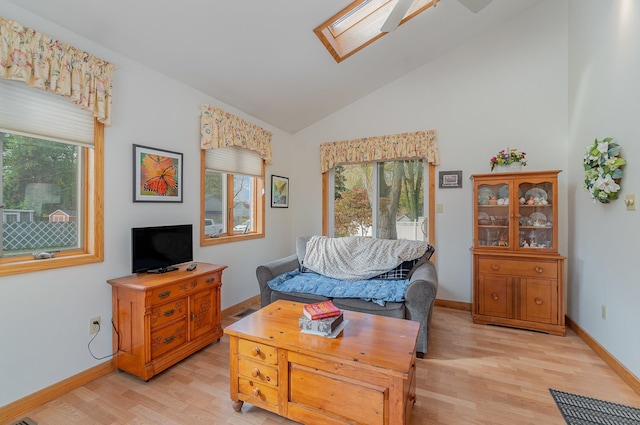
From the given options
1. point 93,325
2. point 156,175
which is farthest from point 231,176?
point 93,325

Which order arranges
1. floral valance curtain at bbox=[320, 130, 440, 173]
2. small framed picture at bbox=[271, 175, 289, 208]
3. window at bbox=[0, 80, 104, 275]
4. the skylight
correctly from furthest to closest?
small framed picture at bbox=[271, 175, 289, 208] → floral valance curtain at bbox=[320, 130, 440, 173] → the skylight → window at bbox=[0, 80, 104, 275]

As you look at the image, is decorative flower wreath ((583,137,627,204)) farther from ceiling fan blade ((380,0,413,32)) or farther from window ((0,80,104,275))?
window ((0,80,104,275))

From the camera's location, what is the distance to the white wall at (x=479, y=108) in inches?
126

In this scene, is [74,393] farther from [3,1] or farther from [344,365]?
[3,1]

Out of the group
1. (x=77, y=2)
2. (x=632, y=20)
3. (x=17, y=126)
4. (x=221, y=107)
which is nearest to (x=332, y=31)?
(x=221, y=107)

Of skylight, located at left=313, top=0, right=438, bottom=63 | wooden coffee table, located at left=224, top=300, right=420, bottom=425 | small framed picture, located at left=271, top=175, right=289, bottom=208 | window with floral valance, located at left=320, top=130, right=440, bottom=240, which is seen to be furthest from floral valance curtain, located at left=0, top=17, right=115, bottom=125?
window with floral valance, located at left=320, top=130, right=440, bottom=240

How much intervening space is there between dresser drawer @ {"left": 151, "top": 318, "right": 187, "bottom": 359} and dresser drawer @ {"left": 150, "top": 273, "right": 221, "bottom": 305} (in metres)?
0.23

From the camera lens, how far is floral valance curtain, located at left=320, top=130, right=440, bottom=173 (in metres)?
3.69

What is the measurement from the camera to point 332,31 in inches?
110

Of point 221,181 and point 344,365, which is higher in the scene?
point 221,181

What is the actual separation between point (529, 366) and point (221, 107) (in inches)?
150

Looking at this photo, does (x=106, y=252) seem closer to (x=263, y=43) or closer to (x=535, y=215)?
(x=263, y=43)

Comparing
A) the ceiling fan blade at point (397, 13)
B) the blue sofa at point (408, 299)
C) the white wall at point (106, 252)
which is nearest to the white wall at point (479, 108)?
the blue sofa at point (408, 299)

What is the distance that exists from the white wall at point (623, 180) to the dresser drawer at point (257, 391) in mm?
2485
